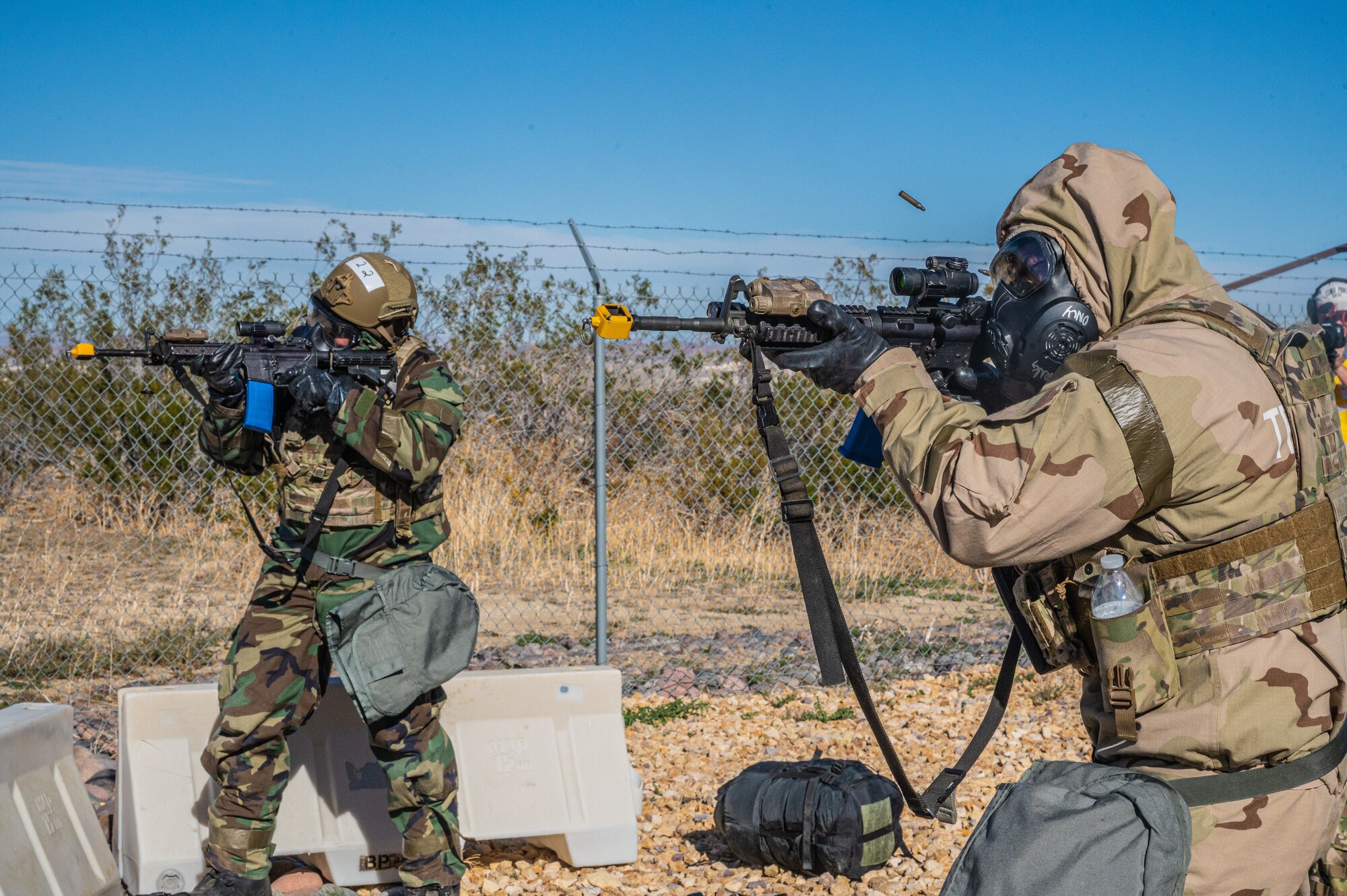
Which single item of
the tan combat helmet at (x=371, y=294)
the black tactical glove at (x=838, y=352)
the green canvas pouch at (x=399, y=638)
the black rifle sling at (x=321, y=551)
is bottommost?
the green canvas pouch at (x=399, y=638)

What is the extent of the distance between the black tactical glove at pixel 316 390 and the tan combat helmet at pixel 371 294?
1.13ft

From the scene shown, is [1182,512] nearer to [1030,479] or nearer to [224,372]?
[1030,479]

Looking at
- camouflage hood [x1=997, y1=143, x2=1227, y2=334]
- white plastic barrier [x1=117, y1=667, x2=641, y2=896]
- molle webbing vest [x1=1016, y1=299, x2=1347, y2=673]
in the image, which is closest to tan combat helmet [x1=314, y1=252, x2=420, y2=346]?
white plastic barrier [x1=117, y1=667, x2=641, y2=896]

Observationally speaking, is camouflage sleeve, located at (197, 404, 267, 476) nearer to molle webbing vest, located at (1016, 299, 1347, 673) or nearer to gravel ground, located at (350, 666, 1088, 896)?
gravel ground, located at (350, 666, 1088, 896)

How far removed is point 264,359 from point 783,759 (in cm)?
318

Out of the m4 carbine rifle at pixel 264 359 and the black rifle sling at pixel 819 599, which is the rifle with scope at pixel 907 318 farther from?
the m4 carbine rifle at pixel 264 359

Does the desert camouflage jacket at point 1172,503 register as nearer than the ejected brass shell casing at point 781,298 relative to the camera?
Yes

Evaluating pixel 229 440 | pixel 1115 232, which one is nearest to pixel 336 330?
pixel 229 440

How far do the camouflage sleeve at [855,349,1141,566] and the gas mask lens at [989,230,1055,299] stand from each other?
36 cm

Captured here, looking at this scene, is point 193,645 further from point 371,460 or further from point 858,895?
point 858,895

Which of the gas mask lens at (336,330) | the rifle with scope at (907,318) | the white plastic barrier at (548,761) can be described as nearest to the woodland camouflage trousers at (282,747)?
the white plastic barrier at (548,761)

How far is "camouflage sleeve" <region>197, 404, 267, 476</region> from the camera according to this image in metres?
3.96

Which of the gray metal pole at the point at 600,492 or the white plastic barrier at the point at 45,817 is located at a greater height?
the gray metal pole at the point at 600,492

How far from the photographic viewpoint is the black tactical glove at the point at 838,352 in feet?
7.68
